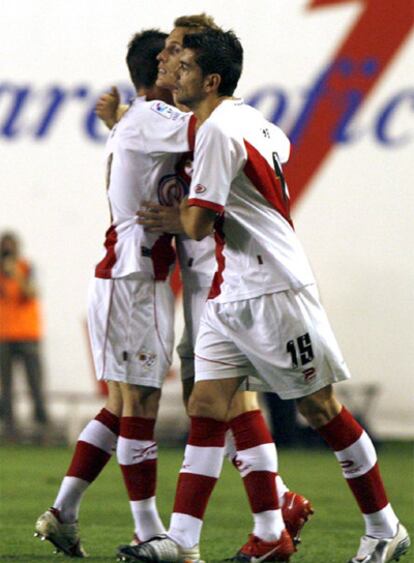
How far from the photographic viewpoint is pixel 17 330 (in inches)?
416

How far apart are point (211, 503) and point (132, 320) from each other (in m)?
2.19

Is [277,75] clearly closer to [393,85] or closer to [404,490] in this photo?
[393,85]

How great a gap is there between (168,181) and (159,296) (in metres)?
0.40

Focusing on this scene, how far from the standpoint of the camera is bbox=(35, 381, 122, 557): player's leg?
5227 mm

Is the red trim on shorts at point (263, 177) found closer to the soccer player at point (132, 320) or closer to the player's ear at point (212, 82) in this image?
the player's ear at point (212, 82)

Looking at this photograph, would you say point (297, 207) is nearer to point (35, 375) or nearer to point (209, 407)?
point (35, 375)

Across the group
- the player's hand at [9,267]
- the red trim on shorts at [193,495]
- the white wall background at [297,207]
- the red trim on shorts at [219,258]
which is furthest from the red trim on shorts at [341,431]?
the player's hand at [9,267]

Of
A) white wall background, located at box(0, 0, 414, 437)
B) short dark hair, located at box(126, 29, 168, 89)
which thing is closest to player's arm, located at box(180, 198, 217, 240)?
short dark hair, located at box(126, 29, 168, 89)

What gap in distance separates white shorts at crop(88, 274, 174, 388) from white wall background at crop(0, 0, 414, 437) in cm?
499

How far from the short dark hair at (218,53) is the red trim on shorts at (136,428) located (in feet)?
3.79

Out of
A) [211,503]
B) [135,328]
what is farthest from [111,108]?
[211,503]

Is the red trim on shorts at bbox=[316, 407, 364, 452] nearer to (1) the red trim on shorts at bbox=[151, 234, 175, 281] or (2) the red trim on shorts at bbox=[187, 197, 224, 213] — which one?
(2) the red trim on shorts at bbox=[187, 197, 224, 213]

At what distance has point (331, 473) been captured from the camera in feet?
29.0

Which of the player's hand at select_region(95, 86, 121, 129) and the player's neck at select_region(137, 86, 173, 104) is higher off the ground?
the player's neck at select_region(137, 86, 173, 104)
